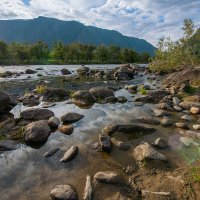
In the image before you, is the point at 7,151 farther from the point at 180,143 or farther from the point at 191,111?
the point at 191,111

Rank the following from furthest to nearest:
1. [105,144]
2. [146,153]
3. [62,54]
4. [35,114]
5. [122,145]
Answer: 1. [62,54]
2. [35,114]
3. [122,145]
4. [105,144]
5. [146,153]

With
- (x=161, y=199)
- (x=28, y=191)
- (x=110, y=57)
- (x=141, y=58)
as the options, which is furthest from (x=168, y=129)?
(x=141, y=58)

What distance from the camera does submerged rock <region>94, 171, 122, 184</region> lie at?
20.4 ft

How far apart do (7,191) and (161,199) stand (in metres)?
3.81

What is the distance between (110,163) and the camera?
730 centimetres

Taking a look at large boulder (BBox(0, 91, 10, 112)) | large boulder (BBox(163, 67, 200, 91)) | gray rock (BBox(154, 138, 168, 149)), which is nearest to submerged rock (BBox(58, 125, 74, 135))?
gray rock (BBox(154, 138, 168, 149))

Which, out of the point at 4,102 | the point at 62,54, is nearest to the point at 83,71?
the point at 4,102

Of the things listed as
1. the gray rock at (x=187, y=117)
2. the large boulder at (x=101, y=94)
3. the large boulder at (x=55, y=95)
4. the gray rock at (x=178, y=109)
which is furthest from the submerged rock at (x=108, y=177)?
the large boulder at (x=55, y=95)

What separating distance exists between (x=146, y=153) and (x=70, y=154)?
246 cm

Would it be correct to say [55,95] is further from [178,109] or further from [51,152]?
[51,152]

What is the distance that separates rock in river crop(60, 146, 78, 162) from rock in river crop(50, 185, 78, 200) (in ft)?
5.28

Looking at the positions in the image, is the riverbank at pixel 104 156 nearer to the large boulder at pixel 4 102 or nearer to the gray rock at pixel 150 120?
the gray rock at pixel 150 120

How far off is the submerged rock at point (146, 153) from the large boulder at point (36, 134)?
141 inches

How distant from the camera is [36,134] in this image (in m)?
9.05
